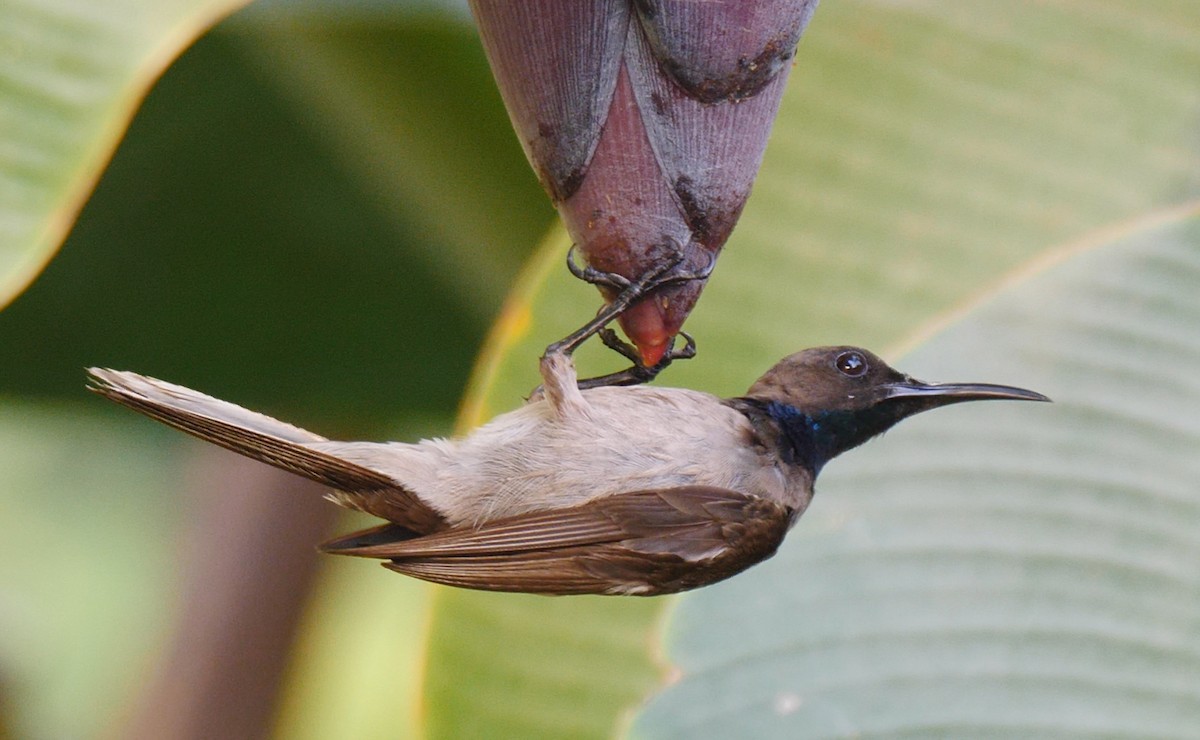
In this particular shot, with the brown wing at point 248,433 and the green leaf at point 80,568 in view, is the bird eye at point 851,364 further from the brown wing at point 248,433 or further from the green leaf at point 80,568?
the green leaf at point 80,568

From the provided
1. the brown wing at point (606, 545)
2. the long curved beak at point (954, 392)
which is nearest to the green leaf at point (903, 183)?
the long curved beak at point (954, 392)

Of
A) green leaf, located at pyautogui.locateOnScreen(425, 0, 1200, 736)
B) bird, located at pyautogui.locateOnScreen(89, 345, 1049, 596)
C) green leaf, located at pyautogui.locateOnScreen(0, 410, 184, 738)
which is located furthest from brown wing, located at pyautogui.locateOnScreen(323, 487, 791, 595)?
green leaf, located at pyautogui.locateOnScreen(0, 410, 184, 738)

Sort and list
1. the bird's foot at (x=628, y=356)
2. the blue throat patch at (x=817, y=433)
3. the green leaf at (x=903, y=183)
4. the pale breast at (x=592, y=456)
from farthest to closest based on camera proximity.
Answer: the green leaf at (x=903, y=183) < the blue throat patch at (x=817, y=433) < the pale breast at (x=592, y=456) < the bird's foot at (x=628, y=356)

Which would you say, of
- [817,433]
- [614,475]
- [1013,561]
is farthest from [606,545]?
[1013,561]

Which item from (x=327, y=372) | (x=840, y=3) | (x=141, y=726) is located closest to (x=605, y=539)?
(x=840, y=3)

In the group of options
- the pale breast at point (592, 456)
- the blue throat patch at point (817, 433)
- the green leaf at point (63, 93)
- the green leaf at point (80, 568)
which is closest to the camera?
the green leaf at point (63, 93)

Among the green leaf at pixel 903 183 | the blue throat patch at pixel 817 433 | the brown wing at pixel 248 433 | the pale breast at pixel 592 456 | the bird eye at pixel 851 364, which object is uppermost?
the green leaf at pixel 903 183

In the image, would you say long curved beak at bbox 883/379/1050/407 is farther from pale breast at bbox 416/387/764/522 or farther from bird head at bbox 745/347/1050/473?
pale breast at bbox 416/387/764/522
